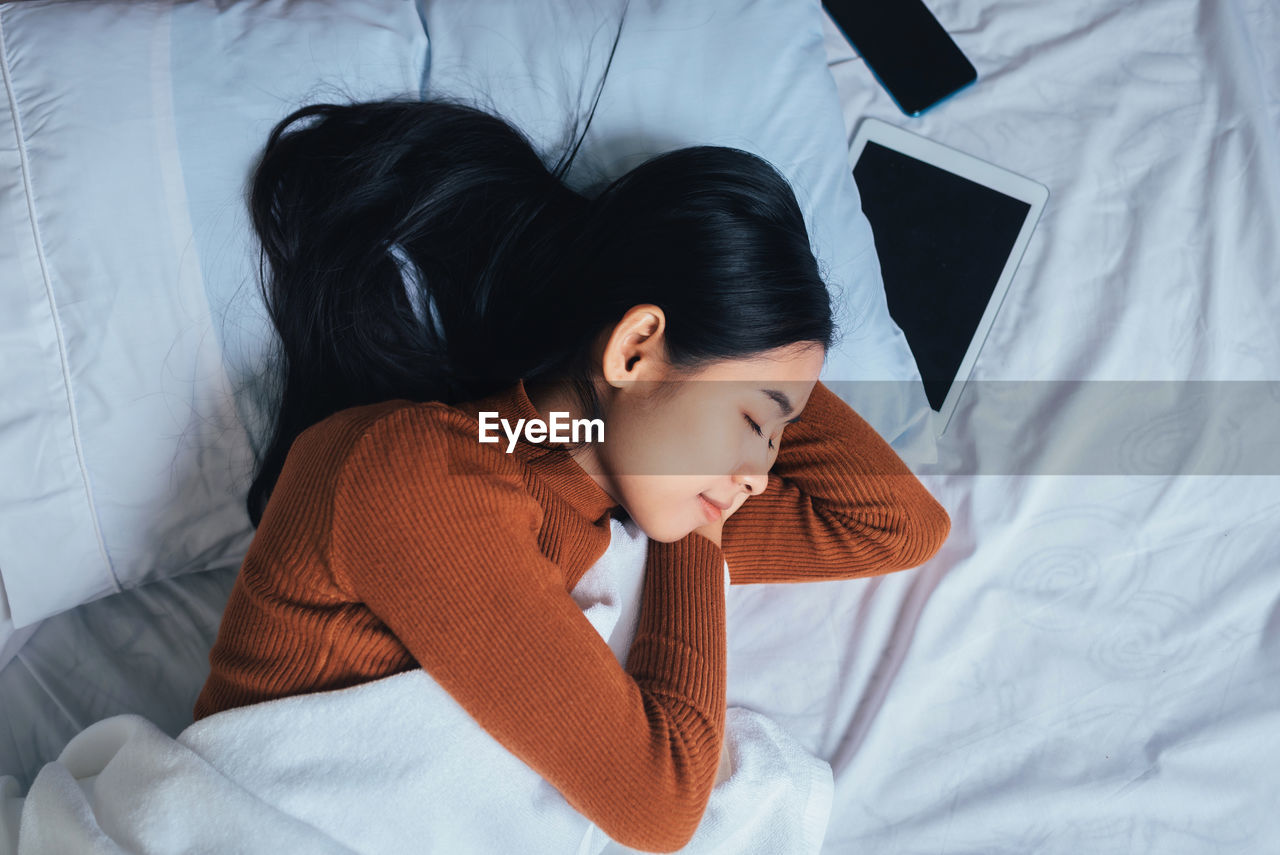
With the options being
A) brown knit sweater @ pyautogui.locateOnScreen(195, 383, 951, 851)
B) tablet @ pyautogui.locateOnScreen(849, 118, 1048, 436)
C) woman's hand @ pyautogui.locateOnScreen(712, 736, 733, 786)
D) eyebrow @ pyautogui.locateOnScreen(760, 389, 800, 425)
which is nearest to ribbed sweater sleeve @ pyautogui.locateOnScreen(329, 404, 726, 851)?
brown knit sweater @ pyautogui.locateOnScreen(195, 383, 951, 851)

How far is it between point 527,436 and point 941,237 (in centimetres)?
62

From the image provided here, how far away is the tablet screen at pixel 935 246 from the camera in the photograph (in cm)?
114

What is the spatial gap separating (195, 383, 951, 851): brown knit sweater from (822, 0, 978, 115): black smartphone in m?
0.70

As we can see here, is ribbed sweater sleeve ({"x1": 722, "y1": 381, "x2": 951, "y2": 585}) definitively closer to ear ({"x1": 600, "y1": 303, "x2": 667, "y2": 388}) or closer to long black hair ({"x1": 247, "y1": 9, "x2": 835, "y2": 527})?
long black hair ({"x1": 247, "y1": 9, "x2": 835, "y2": 527})

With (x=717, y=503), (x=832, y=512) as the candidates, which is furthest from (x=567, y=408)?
(x=832, y=512)

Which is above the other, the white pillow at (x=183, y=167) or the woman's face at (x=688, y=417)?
the white pillow at (x=183, y=167)

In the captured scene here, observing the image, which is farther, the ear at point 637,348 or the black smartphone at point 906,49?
the black smartphone at point 906,49

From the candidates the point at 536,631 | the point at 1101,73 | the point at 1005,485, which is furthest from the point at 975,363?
the point at 536,631

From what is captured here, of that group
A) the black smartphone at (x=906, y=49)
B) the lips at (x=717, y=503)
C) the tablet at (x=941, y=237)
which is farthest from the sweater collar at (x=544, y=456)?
the black smartphone at (x=906, y=49)

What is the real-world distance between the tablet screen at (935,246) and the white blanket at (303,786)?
Result: 26.4 inches

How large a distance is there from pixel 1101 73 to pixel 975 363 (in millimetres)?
451

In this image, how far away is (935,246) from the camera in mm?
1167

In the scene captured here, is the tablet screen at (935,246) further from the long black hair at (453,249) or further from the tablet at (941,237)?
the long black hair at (453,249)

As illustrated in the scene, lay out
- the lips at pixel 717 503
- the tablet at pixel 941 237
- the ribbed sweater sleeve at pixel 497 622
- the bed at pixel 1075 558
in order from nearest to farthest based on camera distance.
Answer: the ribbed sweater sleeve at pixel 497 622
the lips at pixel 717 503
the bed at pixel 1075 558
the tablet at pixel 941 237
